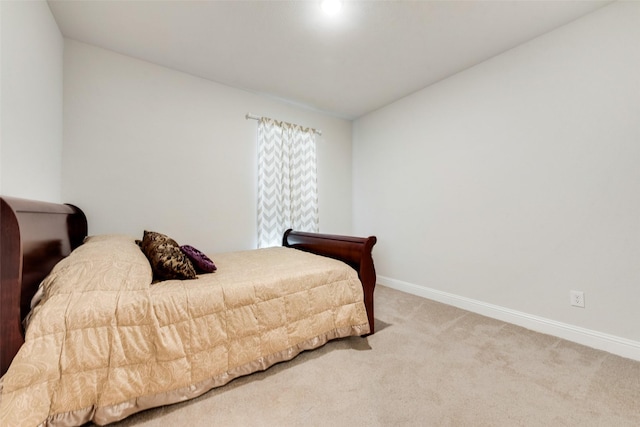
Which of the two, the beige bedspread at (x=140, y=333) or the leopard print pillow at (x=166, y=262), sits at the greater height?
the leopard print pillow at (x=166, y=262)

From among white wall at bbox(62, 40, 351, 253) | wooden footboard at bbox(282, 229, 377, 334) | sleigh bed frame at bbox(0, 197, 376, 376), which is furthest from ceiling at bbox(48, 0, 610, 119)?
wooden footboard at bbox(282, 229, 377, 334)

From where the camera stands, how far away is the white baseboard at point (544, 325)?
1.75 m

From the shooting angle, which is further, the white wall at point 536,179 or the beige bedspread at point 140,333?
the white wall at point 536,179

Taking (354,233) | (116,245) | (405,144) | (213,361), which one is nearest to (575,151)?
(405,144)

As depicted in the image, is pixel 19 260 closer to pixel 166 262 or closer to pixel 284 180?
pixel 166 262

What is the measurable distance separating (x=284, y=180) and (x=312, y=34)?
1.64 meters

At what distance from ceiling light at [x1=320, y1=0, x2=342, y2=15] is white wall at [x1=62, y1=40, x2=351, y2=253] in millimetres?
1540

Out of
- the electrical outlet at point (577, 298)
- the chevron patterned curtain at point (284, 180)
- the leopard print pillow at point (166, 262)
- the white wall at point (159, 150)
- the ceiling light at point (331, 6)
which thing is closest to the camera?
the leopard print pillow at point (166, 262)

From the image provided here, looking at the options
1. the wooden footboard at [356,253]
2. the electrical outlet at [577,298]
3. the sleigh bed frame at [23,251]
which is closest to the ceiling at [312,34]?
the sleigh bed frame at [23,251]

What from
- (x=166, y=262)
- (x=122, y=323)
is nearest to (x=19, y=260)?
(x=122, y=323)

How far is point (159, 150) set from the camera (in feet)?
8.30

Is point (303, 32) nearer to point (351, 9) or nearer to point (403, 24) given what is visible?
point (351, 9)

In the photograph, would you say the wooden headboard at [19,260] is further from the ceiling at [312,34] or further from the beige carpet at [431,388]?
the ceiling at [312,34]

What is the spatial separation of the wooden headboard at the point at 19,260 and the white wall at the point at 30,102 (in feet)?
0.78
